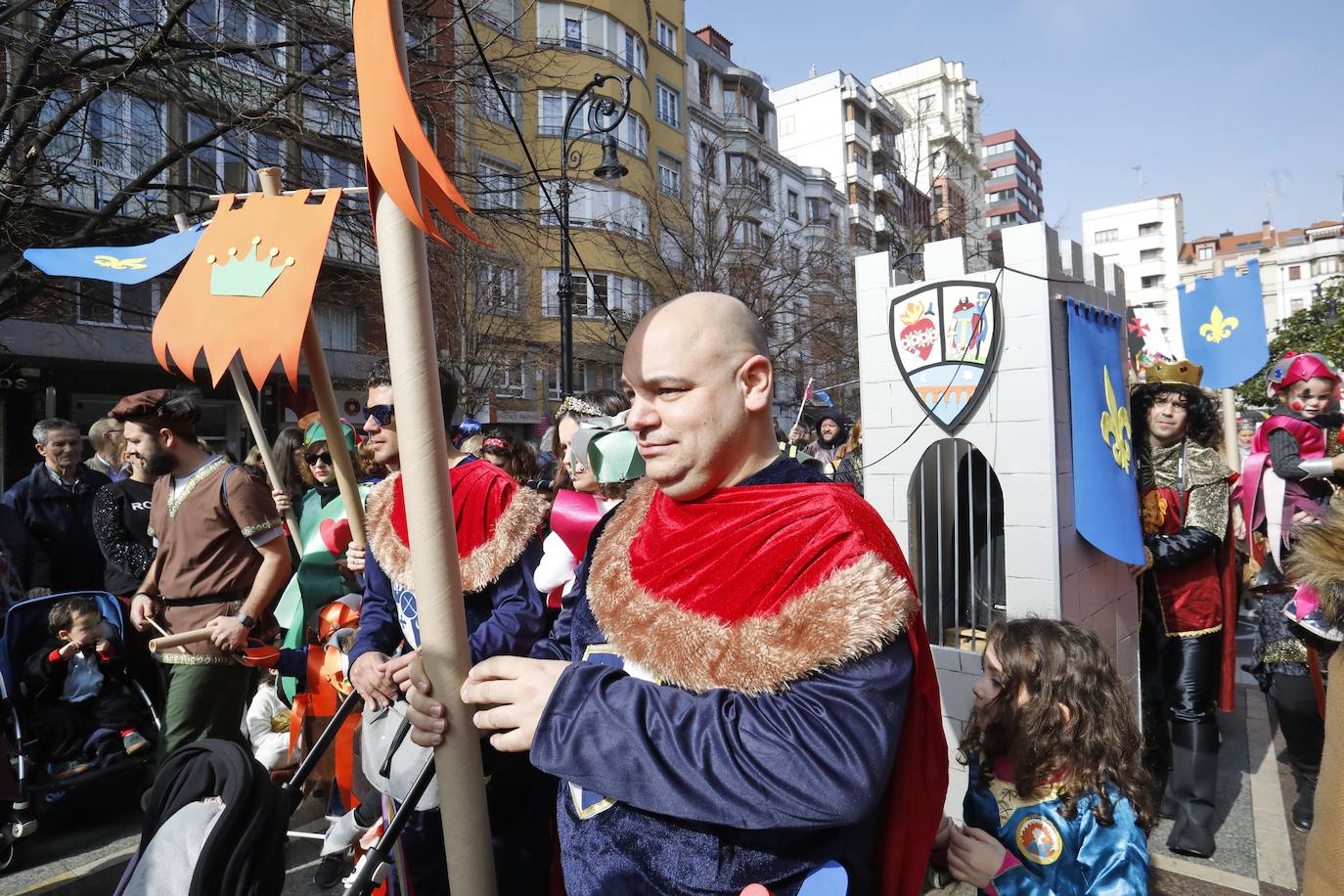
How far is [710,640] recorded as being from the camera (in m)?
1.25

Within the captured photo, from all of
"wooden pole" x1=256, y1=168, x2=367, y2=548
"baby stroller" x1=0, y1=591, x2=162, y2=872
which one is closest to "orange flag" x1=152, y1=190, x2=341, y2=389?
"wooden pole" x1=256, y1=168, x2=367, y2=548

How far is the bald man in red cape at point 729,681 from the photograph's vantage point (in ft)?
3.57

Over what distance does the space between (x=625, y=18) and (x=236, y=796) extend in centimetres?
2720

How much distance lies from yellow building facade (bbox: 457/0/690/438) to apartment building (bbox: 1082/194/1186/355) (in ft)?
183

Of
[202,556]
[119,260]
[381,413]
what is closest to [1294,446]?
[381,413]

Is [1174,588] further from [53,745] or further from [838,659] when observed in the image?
[53,745]

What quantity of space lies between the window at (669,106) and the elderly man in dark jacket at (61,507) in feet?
80.0

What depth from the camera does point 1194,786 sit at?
3.58 metres

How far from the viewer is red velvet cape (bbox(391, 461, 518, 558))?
2684 millimetres

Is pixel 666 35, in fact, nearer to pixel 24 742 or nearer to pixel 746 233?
pixel 746 233

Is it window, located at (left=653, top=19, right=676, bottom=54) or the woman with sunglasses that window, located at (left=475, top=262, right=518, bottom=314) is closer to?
the woman with sunglasses

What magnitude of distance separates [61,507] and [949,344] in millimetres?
5918

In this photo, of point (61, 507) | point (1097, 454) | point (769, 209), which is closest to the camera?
point (1097, 454)

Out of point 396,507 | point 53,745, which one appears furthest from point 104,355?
point 396,507
